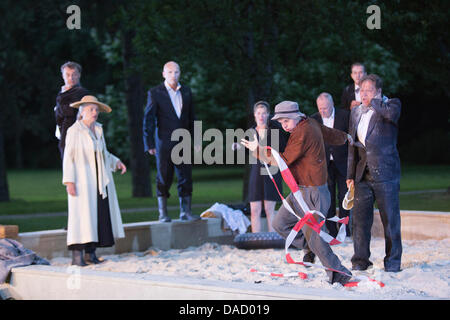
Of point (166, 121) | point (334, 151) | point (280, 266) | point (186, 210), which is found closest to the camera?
point (280, 266)

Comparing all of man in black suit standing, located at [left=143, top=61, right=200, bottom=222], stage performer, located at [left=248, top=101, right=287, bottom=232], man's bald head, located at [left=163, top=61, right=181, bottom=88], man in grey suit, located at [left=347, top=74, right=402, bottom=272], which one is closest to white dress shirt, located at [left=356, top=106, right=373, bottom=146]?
man in grey suit, located at [left=347, top=74, right=402, bottom=272]

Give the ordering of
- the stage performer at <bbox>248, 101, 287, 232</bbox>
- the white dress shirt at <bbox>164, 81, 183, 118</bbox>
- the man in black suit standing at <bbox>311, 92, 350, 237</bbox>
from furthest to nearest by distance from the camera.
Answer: the white dress shirt at <bbox>164, 81, 183, 118</bbox> < the man in black suit standing at <bbox>311, 92, 350, 237</bbox> < the stage performer at <bbox>248, 101, 287, 232</bbox>

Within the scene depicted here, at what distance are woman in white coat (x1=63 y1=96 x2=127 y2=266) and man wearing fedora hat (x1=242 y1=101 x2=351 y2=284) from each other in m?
2.28

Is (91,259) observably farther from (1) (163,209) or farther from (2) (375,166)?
(2) (375,166)

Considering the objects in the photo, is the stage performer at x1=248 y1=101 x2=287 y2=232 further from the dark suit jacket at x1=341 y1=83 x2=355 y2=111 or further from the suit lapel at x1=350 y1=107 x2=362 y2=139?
the suit lapel at x1=350 y1=107 x2=362 y2=139

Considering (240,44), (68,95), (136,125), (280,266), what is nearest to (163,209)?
(68,95)

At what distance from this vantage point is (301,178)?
22.0 feet

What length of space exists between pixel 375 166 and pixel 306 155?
2.89 feet

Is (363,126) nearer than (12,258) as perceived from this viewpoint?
No

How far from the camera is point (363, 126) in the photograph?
7.15 m

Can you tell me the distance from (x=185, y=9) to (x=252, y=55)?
177 centimetres

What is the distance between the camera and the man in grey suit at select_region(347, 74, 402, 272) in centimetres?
703

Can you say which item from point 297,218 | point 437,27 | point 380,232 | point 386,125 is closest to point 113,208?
point 297,218
